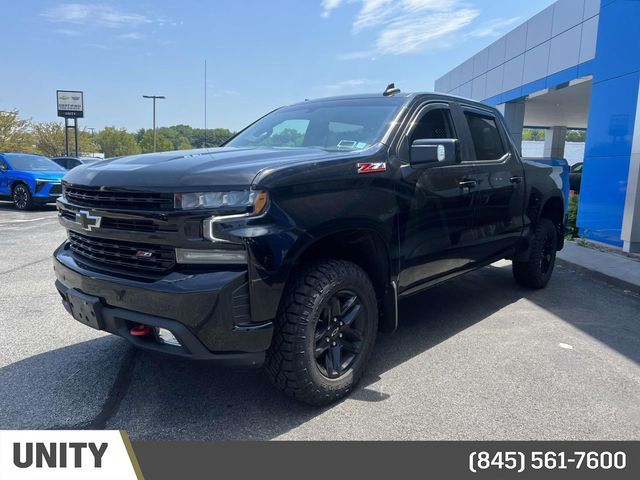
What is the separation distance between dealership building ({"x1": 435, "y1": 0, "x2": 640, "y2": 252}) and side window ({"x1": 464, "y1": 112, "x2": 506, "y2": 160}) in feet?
14.3

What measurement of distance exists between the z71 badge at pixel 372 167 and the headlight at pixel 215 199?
0.84m

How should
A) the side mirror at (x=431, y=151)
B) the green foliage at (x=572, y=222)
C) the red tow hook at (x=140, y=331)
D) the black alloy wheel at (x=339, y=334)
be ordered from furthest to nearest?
the green foliage at (x=572, y=222) < the side mirror at (x=431, y=151) < the black alloy wheel at (x=339, y=334) < the red tow hook at (x=140, y=331)

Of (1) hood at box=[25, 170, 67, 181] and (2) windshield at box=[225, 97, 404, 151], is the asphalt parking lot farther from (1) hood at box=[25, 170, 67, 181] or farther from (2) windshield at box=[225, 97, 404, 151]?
(1) hood at box=[25, 170, 67, 181]

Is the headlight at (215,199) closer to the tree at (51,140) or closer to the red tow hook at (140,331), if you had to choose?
the red tow hook at (140,331)

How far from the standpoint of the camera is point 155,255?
2562 millimetres

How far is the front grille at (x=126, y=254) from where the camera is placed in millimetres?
2536

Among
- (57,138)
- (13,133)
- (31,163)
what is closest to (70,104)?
(13,133)

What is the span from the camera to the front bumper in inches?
94.3

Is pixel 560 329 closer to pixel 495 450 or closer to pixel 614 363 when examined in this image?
pixel 614 363

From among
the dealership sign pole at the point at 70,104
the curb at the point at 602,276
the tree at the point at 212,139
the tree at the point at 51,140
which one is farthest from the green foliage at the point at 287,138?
the tree at the point at 51,140

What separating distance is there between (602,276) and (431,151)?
15.2 ft

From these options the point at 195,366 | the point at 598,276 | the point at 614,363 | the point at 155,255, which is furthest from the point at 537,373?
the point at 598,276

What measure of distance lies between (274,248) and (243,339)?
48 centimetres

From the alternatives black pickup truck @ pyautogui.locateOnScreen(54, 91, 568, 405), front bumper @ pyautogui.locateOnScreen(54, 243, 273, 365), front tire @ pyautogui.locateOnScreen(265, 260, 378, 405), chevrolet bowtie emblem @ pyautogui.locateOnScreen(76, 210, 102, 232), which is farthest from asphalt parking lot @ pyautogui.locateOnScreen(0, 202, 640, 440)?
chevrolet bowtie emblem @ pyautogui.locateOnScreen(76, 210, 102, 232)
